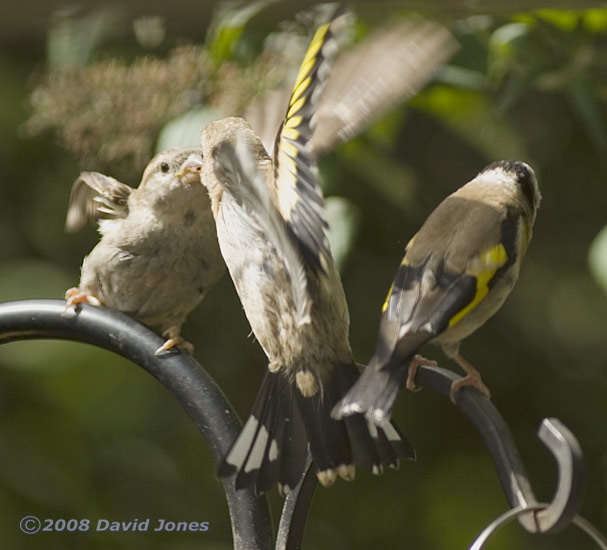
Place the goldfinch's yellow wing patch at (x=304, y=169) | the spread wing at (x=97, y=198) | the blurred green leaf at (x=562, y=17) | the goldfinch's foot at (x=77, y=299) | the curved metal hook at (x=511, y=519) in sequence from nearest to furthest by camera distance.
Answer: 1. the curved metal hook at (x=511, y=519)
2. the goldfinch's yellow wing patch at (x=304, y=169)
3. the goldfinch's foot at (x=77, y=299)
4. the spread wing at (x=97, y=198)
5. the blurred green leaf at (x=562, y=17)

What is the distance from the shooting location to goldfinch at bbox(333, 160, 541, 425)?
0.90 meters

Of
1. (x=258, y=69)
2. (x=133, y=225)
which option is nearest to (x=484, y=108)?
(x=258, y=69)

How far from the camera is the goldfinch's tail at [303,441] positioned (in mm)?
939

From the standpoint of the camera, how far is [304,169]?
922 millimetres

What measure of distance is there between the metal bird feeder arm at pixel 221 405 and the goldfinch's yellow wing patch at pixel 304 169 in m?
0.23

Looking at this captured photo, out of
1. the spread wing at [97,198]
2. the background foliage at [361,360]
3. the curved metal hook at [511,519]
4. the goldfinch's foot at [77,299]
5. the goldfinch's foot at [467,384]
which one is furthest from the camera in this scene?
the background foliage at [361,360]

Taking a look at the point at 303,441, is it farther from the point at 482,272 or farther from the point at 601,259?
the point at 601,259

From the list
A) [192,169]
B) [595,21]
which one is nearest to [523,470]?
[192,169]

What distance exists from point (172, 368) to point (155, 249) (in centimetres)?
24

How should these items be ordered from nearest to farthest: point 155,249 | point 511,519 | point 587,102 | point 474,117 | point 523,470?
point 511,519 < point 523,470 < point 155,249 < point 587,102 < point 474,117

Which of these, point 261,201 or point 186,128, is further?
point 186,128

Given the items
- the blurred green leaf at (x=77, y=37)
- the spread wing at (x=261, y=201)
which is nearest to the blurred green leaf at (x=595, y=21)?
the blurred green leaf at (x=77, y=37)

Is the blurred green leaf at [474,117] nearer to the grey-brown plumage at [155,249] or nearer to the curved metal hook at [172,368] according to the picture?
the grey-brown plumage at [155,249]

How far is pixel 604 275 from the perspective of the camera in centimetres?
146
